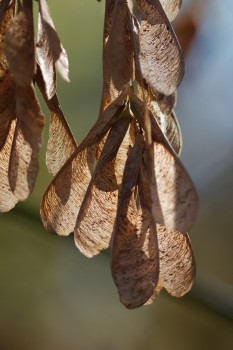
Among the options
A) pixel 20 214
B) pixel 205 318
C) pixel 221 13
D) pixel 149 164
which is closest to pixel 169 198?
pixel 149 164

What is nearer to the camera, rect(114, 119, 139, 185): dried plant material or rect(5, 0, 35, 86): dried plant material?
rect(5, 0, 35, 86): dried plant material

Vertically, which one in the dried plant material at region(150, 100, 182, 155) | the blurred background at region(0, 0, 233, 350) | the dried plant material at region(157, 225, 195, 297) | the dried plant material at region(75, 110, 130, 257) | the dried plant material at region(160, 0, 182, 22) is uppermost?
Result: the dried plant material at region(160, 0, 182, 22)

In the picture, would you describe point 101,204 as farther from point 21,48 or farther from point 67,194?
point 21,48


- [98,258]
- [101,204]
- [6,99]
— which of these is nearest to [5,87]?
[6,99]

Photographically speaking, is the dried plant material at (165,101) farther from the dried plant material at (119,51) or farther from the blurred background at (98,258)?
the blurred background at (98,258)

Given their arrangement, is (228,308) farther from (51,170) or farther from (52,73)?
(52,73)

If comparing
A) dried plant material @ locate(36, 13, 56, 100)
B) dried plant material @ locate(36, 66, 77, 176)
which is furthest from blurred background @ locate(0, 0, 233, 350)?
dried plant material @ locate(36, 13, 56, 100)

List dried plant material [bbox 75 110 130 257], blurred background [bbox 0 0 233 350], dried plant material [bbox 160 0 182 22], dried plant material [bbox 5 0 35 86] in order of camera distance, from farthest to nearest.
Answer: blurred background [bbox 0 0 233 350]
dried plant material [bbox 160 0 182 22]
dried plant material [bbox 75 110 130 257]
dried plant material [bbox 5 0 35 86]

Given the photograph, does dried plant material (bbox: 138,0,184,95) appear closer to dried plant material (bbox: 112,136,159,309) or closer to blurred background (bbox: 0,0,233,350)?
dried plant material (bbox: 112,136,159,309)
